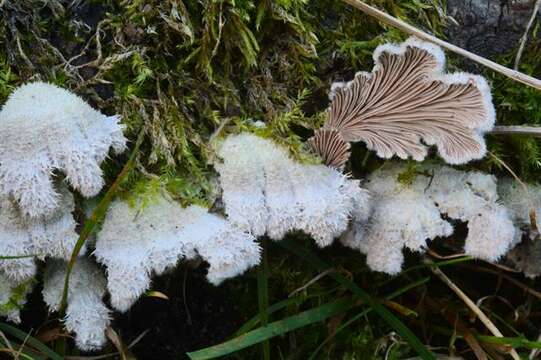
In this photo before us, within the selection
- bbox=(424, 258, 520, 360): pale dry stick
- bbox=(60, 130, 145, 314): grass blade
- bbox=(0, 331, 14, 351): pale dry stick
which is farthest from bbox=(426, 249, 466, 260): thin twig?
bbox=(0, 331, 14, 351): pale dry stick

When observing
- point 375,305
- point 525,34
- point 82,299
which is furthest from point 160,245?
point 525,34

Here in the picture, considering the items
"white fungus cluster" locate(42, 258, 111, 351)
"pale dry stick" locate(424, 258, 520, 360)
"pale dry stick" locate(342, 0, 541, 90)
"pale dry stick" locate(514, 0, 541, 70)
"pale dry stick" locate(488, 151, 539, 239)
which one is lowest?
"white fungus cluster" locate(42, 258, 111, 351)

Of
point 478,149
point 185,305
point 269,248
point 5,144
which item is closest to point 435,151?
point 478,149

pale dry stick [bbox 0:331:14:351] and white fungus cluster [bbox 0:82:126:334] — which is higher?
white fungus cluster [bbox 0:82:126:334]

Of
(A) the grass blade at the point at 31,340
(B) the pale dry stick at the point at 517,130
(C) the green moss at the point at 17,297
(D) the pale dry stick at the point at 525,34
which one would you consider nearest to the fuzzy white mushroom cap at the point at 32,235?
(C) the green moss at the point at 17,297

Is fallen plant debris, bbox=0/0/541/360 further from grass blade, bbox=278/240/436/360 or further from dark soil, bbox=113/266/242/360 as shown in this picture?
dark soil, bbox=113/266/242/360

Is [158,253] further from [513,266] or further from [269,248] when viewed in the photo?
[513,266]
